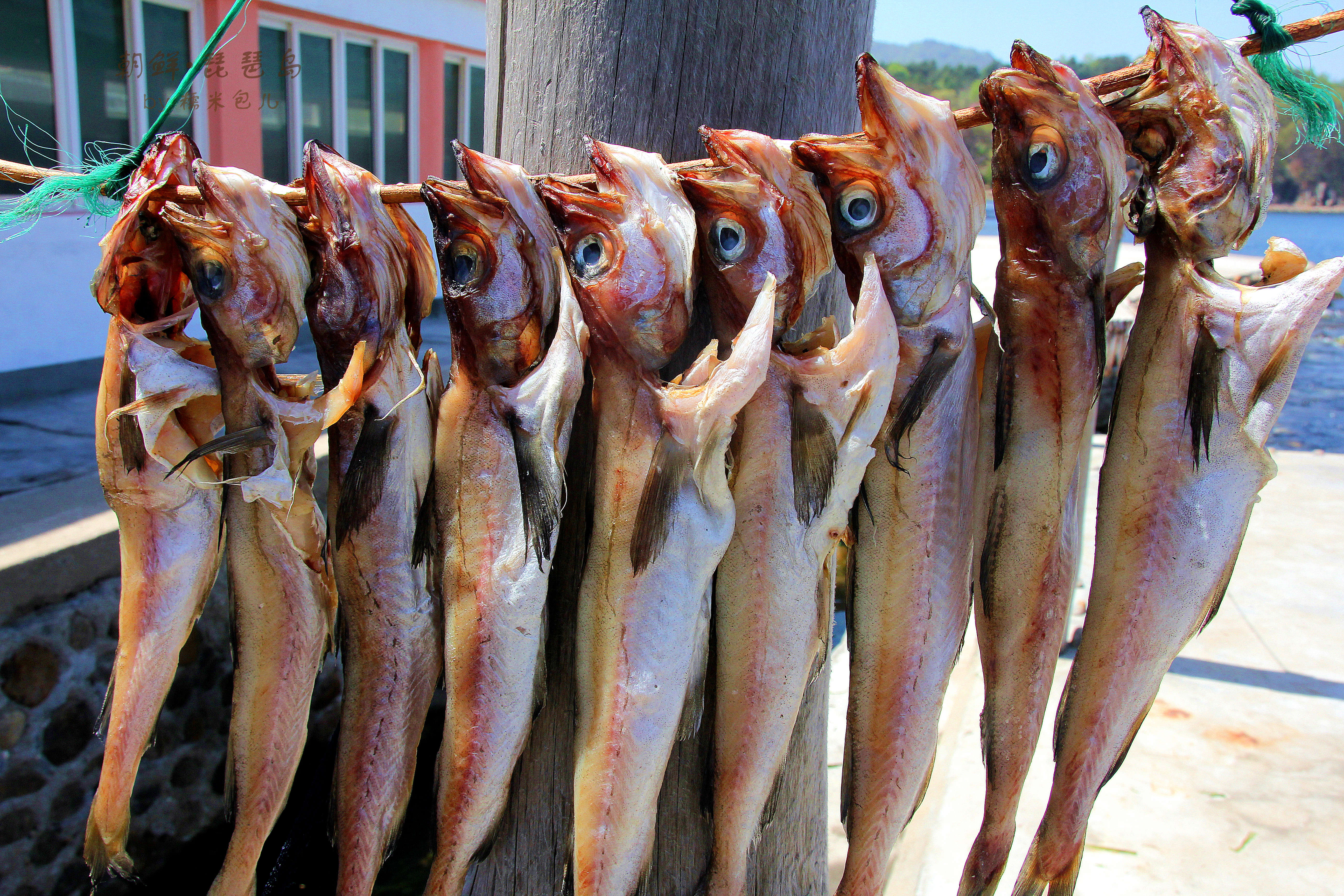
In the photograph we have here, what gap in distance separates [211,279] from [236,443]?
1.01 ft

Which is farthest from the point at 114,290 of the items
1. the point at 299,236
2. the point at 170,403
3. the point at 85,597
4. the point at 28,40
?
the point at 28,40

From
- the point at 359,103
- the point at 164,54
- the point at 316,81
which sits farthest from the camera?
the point at 359,103

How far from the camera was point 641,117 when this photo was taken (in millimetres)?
1788

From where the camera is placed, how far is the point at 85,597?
3.52 meters

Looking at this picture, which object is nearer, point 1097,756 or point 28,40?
point 1097,756

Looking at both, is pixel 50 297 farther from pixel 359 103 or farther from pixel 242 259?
pixel 242 259

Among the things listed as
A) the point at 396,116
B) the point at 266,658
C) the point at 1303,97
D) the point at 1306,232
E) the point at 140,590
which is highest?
the point at 1303,97

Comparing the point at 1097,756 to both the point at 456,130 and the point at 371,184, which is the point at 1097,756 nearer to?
the point at 371,184

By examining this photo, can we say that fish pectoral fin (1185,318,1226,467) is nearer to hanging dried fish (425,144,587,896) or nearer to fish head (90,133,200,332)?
hanging dried fish (425,144,587,896)

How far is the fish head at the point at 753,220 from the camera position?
1.50m

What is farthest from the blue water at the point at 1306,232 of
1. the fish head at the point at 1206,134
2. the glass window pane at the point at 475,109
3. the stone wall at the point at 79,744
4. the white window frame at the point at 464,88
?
the fish head at the point at 1206,134

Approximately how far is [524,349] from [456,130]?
1373cm

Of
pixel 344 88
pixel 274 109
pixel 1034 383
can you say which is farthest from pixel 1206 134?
pixel 344 88

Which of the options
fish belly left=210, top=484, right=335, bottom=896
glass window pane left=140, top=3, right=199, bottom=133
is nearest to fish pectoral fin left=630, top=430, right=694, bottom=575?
fish belly left=210, top=484, right=335, bottom=896
